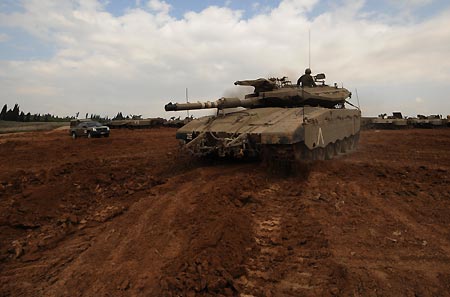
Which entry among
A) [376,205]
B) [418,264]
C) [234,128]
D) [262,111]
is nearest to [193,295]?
[418,264]

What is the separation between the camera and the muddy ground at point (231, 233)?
394 cm

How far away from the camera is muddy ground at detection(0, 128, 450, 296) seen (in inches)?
155

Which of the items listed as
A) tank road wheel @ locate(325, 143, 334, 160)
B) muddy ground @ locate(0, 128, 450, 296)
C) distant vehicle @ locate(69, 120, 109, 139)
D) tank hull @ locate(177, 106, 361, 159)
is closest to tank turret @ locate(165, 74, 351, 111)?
tank hull @ locate(177, 106, 361, 159)

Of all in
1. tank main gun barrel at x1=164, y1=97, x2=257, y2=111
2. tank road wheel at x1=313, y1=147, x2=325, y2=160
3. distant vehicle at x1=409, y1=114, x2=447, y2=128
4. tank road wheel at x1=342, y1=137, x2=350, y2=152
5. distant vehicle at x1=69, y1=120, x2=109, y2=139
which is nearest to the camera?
tank main gun barrel at x1=164, y1=97, x2=257, y2=111

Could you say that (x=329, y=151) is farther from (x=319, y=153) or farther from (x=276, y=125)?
(x=276, y=125)

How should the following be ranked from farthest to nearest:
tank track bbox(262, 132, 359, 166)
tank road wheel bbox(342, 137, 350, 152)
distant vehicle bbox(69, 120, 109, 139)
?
distant vehicle bbox(69, 120, 109, 139), tank road wheel bbox(342, 137, 350, 152), tank track bbox(262, 132, 359, 166)

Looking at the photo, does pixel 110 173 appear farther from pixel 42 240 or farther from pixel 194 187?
pixel 42 240

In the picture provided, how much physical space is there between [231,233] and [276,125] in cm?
383

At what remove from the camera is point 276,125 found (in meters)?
8.40

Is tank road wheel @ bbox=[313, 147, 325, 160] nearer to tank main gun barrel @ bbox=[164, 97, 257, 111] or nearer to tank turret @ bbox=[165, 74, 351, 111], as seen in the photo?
tank turret @ bbox=[165, 74, 351, 111]

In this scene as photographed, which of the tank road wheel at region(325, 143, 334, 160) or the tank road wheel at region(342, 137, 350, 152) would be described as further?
the tank road wheel at region(342, 137, 350, 152)

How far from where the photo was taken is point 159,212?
6.13 m

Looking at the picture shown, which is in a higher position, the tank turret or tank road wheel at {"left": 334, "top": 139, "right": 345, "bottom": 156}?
the tank turret

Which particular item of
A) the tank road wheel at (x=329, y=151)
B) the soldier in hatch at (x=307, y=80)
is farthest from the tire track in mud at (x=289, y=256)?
the soldier in hatch at (x=307, y=80)
